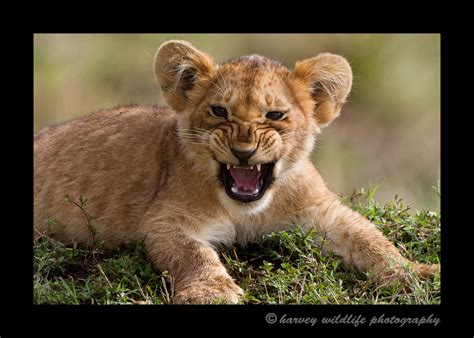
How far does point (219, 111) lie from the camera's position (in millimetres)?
6508

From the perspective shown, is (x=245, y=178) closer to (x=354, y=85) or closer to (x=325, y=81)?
(x=325, y=81)

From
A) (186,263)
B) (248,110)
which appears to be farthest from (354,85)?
(186,263)

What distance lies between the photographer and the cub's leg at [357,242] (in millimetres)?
6402

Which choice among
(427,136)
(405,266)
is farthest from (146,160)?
(427,136)

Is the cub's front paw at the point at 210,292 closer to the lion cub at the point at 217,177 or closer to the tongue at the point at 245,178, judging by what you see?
the lion cub at the point at 217,177

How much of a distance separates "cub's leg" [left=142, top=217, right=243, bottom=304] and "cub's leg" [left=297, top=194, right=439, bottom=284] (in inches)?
34.1

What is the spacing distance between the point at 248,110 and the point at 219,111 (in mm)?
236

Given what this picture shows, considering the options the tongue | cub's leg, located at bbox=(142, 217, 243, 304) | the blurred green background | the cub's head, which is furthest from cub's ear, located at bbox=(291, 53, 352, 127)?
the blurred green background

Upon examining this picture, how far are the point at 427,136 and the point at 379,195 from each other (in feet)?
7.93

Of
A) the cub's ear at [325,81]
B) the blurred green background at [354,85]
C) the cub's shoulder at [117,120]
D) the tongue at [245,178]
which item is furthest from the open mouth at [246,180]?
the blurred green background at [354,85]

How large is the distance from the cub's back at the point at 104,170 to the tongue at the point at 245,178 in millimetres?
792

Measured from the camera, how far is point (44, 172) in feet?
26.5

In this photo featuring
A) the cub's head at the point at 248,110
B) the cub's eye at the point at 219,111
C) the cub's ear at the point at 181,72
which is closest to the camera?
the cub's head at the point at 248,110

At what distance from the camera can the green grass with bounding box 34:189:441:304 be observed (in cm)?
604
